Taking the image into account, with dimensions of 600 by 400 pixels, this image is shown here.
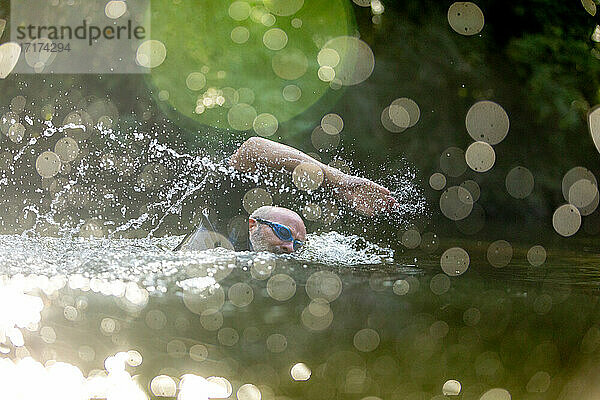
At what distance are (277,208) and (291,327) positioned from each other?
1033mm

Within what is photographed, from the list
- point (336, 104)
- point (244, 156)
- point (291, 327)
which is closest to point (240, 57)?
point (336, 104)

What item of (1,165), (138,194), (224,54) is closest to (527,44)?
(224,54)

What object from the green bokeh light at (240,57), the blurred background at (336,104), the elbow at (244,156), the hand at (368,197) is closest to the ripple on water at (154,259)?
the hand at (368,197)

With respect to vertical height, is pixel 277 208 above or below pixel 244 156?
below

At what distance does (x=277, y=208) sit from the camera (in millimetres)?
2742

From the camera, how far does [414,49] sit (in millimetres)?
4668

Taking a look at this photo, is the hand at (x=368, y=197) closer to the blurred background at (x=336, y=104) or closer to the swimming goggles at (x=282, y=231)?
the swimming goggles at (x=282, y=231)

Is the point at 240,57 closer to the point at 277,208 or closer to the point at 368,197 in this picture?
the point at 277,208

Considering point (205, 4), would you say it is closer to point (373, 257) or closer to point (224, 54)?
point (224, 54)

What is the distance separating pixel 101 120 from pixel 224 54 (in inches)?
47.9

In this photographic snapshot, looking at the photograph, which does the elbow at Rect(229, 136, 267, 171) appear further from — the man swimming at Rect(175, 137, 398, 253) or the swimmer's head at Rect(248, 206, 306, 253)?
the swimmer's head at Rect(248, 206, 306, 253)

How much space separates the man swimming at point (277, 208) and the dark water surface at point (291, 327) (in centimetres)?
9

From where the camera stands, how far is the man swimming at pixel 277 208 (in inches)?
102

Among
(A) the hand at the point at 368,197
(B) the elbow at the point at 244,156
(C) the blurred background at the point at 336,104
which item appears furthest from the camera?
(C) the blurred background at the point at 336,104
